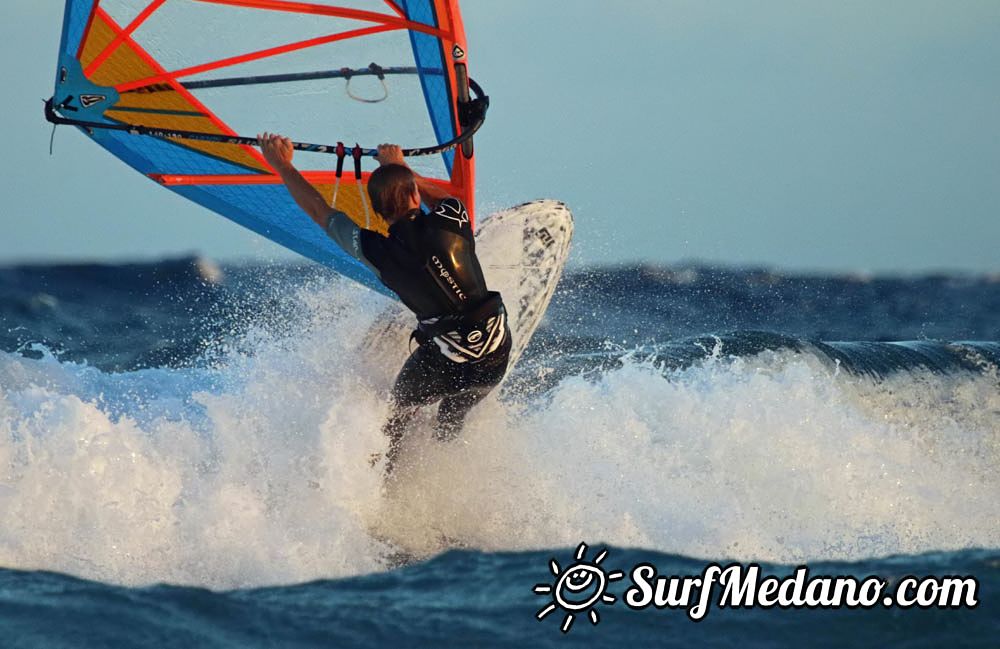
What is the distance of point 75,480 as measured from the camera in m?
4.98

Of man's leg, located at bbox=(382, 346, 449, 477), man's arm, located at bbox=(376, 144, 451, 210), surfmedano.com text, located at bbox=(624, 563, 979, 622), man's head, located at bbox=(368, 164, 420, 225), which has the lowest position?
surfmedano.com text, located at bbox=(624, 563, 979, 622)

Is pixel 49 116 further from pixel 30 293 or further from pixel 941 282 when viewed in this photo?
pixel 941 282

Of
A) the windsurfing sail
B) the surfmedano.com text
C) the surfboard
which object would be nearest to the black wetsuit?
the surfboard

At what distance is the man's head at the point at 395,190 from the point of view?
4.84 meters

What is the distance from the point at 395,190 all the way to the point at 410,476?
62.4 inches

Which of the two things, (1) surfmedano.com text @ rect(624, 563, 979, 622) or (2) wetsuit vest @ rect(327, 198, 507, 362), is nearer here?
(1) surfmedano.com text @ rect(624, 563, 979, 622)

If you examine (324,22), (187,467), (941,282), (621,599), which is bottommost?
(621,599)

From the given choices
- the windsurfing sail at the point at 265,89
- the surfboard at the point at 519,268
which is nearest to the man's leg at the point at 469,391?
the surfboard at the point at 519,268

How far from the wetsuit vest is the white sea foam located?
697 millimetres

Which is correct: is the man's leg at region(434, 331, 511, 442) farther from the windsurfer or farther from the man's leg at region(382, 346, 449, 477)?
the man's leg at region(382, 346, 449, 477)

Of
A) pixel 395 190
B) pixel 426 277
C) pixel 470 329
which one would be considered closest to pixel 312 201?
pixel 395 190

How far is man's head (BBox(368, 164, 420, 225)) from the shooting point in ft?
15.9

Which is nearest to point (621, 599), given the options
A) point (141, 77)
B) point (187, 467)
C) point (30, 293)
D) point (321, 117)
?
point (187, 467)

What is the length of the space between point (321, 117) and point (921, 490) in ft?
14.2
